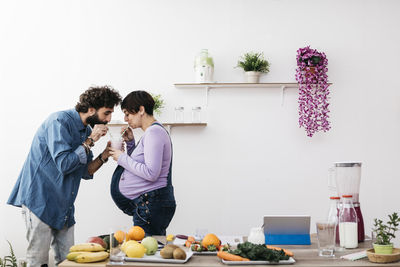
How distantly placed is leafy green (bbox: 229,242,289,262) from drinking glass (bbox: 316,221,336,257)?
0.68ft

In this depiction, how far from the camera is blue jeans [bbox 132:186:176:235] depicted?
2.60 metres

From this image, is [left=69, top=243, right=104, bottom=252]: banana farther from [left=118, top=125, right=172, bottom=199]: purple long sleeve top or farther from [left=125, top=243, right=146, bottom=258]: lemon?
[left=118, top=125, right=172, bottom=199]: purple long sleeve top

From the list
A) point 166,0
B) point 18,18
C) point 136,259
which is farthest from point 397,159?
point 18,18

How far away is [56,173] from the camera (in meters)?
2.71

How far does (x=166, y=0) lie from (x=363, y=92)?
1941mm

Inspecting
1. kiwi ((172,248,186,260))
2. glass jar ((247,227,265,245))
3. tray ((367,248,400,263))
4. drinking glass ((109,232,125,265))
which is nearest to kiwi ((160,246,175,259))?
kiwi ((172,248,186,260))

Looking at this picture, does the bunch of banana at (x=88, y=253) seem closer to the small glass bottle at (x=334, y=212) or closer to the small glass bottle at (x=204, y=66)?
the small glass bottle at (x=334, y=212)

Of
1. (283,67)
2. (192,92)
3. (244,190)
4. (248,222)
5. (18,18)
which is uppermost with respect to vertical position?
(18,18)

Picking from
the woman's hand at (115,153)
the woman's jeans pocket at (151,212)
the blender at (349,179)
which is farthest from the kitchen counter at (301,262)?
the woman's hand at (115,153)

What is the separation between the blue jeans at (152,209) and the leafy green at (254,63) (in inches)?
59.9

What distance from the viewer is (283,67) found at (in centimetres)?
382

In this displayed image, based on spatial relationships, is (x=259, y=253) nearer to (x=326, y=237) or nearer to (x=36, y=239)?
(x=326, y=237)

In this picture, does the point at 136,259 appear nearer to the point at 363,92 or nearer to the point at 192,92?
the point at 192,92

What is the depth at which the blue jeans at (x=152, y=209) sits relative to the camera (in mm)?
2602
